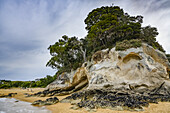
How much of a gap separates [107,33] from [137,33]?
5.33m

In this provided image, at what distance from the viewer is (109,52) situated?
14.0 m

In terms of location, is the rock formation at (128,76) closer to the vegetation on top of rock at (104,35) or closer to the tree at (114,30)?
the vegetation on top of rock at (104,35)

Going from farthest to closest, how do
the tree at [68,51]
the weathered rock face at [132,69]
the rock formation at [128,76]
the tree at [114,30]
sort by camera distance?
the tree at [68,51] < the tree at [114,30] < the weathered rock face at [132,69] < the rock formation at [128,76]

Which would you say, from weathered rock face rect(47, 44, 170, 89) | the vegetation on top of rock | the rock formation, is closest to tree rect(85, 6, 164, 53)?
the vegetation on top of rock

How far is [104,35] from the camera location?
58.6 feet

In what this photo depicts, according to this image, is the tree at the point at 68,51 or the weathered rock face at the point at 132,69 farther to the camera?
the tree at the point at 68,51

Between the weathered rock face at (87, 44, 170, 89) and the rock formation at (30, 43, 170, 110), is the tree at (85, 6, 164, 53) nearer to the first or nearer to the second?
the weathered rock face at (87, 44, 170, 89)

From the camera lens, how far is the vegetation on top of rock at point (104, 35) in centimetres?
1669

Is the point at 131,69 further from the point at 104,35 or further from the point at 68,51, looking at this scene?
the point at 68,51

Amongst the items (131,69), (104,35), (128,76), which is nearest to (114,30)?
(104,35)

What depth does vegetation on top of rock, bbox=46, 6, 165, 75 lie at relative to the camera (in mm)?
16688

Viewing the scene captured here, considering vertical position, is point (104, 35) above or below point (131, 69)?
above

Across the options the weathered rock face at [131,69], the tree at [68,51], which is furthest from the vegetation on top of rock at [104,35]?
the weathered rock face at [131,69]

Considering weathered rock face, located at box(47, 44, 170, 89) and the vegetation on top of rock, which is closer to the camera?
weathered rock face, located at box(47, 44, 170, 89)
